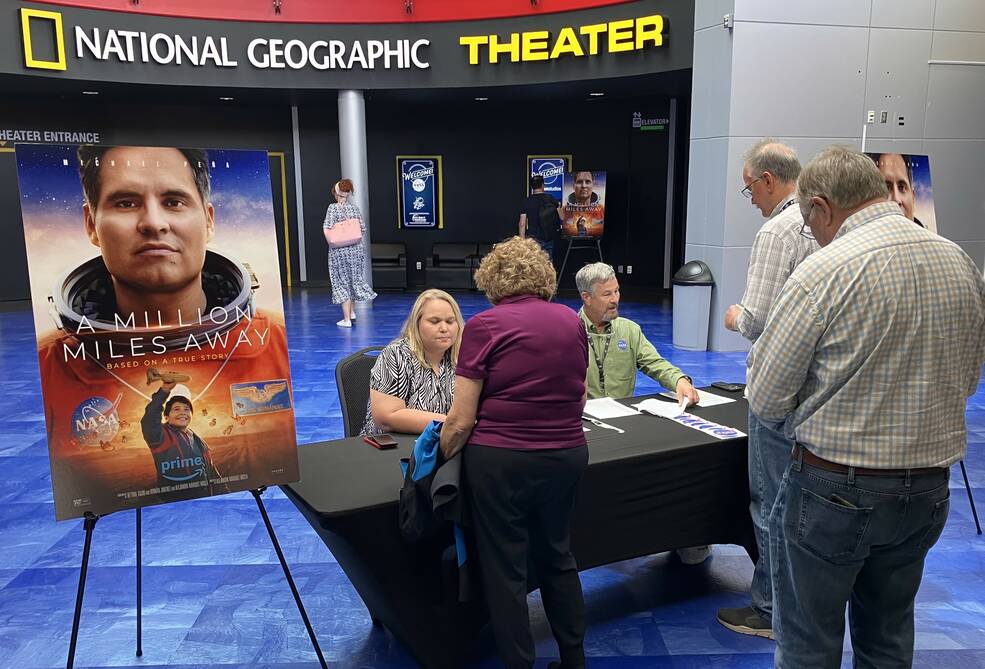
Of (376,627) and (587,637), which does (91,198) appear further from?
(587,637)

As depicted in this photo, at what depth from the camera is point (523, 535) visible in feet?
7.35

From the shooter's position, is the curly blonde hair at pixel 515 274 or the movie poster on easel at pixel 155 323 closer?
the movie poster on easel at pixel 155 323

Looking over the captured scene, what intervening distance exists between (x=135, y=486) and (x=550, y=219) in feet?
Result: 31.4

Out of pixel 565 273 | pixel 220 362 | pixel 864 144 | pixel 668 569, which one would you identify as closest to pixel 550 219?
pixel 565 273

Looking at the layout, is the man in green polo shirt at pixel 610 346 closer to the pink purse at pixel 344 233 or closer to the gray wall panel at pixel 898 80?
the gray wall panel at pixel 898 80

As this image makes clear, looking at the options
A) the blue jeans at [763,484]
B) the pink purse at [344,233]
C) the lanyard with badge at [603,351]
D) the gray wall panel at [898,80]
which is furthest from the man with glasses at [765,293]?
the pink purse at [344,233]

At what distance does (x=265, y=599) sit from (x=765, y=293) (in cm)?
224

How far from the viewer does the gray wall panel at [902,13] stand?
7.36 meters

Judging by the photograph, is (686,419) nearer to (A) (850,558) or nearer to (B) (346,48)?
(A) (850,558)

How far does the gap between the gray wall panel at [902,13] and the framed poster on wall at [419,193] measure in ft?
24.4

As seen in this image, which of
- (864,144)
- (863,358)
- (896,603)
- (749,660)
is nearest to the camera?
(863,358)

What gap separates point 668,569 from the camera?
10.8 ft

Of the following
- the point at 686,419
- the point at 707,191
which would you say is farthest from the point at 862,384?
the point at 707,191

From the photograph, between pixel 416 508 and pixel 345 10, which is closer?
pixel 416 508
